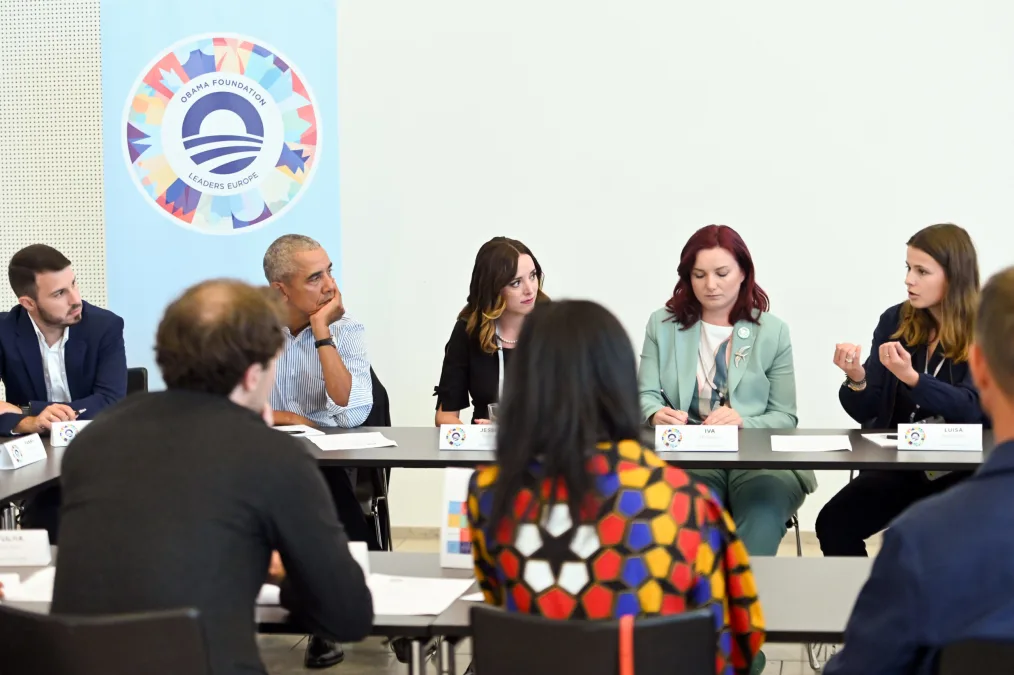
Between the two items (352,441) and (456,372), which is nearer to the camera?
(352,441)

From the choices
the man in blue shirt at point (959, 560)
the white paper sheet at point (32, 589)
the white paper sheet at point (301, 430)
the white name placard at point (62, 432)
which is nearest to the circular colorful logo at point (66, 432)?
the white name placard at point (62, 432)

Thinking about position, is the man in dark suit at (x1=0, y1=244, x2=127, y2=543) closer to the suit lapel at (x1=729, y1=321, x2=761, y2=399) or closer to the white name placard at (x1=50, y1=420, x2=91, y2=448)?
the white name placard at (x1=50, y1=420, x2=91, y2=448)

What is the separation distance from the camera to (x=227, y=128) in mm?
5223

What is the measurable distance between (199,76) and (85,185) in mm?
806

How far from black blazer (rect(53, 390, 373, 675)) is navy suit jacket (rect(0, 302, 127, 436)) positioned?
Answer: 2.42 meters

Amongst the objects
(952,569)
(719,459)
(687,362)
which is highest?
(687,362)

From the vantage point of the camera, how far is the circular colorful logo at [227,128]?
520 cm

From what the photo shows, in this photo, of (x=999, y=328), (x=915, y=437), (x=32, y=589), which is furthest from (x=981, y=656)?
(x=915, y=437)

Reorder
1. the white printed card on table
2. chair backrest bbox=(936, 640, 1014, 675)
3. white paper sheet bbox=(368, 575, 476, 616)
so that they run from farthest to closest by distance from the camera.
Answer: the white printed card on table
white paper sheet bbox=(368, 575, 476, 616)
chair backrest bbox=(936, 640, 1014, 675)

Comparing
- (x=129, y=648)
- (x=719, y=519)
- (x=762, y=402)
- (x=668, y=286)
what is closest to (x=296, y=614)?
(x=129, y=648)

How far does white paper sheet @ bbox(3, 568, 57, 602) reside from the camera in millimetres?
2062

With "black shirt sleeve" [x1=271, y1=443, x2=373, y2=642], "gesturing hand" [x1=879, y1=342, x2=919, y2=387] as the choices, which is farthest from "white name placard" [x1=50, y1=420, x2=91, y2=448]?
"gesturing hand" [x1=879, y1=342, x2=919, y2=387]

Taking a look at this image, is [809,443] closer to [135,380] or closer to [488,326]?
[488,326]

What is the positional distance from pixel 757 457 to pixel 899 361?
0.61 metres
